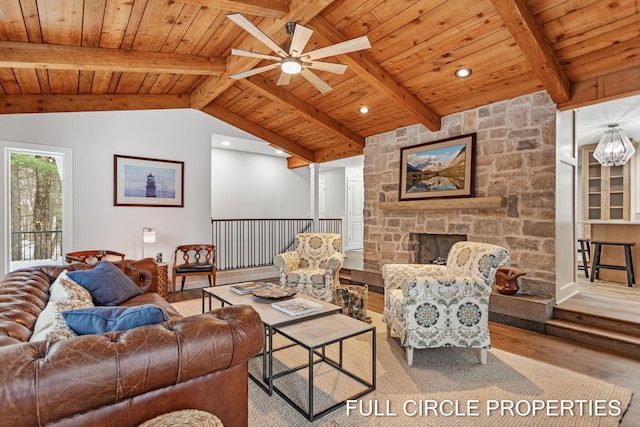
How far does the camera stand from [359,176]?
9133 millimetres

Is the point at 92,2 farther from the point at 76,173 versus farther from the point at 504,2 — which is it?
the point at 504,2

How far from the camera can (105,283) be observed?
271 centimetres

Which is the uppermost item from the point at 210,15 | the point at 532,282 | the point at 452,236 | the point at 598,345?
the point at 210,15

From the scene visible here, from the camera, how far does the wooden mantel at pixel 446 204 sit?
3865 millimetres

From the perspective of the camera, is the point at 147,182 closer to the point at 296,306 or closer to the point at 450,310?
the point at 296,306

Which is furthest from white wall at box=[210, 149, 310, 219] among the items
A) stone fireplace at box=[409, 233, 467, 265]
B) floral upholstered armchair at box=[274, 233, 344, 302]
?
stone fireplace at box=[409, 233, 467, 265]

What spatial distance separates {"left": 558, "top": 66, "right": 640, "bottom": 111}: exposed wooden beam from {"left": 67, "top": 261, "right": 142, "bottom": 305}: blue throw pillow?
4.67m

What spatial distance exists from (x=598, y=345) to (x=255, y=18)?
14.4 feet

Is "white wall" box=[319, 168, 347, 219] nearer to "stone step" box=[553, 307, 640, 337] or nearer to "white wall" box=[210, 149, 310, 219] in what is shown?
"white wall" box=[210, 149, 310, 219]

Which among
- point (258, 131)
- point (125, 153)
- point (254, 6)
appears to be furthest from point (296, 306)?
point (258, 131)

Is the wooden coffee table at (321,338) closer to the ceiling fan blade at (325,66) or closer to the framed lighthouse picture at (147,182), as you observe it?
the ceiling fan blade at (325,66)

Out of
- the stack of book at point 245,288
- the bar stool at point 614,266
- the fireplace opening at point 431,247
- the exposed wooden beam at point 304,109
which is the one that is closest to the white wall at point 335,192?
the exposed wooden beam at point 304,109

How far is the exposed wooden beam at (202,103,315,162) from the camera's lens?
5.32 meters

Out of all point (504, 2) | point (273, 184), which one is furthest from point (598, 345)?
point (273, 184)
